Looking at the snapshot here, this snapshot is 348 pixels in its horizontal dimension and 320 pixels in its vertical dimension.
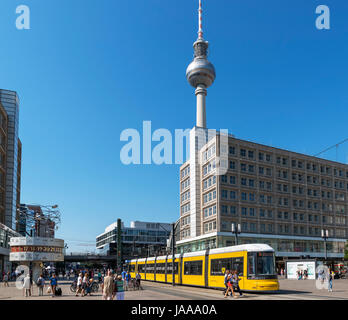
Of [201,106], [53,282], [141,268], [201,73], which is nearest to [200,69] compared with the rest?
[201,73]

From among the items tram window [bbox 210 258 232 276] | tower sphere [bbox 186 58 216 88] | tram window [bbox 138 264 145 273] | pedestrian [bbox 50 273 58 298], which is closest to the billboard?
tram window [bbox 138 264 145 273]

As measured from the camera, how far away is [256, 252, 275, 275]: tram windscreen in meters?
27.8

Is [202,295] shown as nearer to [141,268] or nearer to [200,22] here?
[141,268]

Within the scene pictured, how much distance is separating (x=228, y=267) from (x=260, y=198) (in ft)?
156

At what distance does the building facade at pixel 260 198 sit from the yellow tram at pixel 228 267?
2983 centimetres

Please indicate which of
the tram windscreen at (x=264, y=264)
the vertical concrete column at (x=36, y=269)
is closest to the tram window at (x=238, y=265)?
the tram windscreen at (x=264, y=264)

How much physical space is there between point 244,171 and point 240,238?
12210 mm

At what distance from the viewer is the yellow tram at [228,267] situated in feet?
A: 90.9

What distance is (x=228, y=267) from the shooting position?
100 ft

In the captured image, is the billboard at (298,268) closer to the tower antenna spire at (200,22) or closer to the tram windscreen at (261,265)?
the tram windscreen at (261,265)

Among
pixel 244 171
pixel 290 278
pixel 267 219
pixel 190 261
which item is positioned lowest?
pixel 290 278

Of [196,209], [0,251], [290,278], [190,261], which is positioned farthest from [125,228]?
[190,261]

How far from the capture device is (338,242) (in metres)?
83.8
